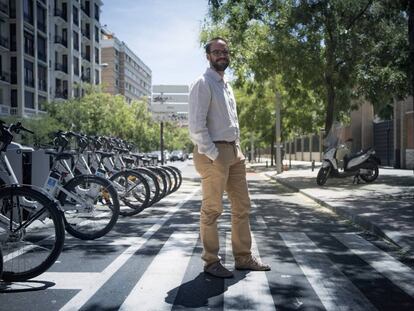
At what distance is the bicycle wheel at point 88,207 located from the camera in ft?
22.0

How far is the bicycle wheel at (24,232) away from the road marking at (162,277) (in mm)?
865

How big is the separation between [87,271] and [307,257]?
2.36 m

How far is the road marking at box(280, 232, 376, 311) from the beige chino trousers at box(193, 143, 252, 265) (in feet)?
2.39

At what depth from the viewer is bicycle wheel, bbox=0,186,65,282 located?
15.3 feet

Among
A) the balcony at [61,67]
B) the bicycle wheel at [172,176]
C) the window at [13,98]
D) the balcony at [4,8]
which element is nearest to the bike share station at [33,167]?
the bicycle wheel at [172,176]

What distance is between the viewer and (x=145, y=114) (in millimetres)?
56031

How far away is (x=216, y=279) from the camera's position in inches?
187

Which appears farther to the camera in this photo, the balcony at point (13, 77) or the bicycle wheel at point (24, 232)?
the balcony at point (13, 77)

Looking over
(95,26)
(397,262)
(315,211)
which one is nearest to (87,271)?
(397,262)

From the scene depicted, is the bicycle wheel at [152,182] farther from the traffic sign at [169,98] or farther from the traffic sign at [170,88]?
the traffic sign at [170,88]

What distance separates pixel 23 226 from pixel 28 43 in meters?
46.1

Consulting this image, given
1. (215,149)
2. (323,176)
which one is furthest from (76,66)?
(215,149)

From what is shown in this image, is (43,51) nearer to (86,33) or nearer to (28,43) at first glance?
(28,43)

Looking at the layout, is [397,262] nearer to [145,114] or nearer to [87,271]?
[87,271]
